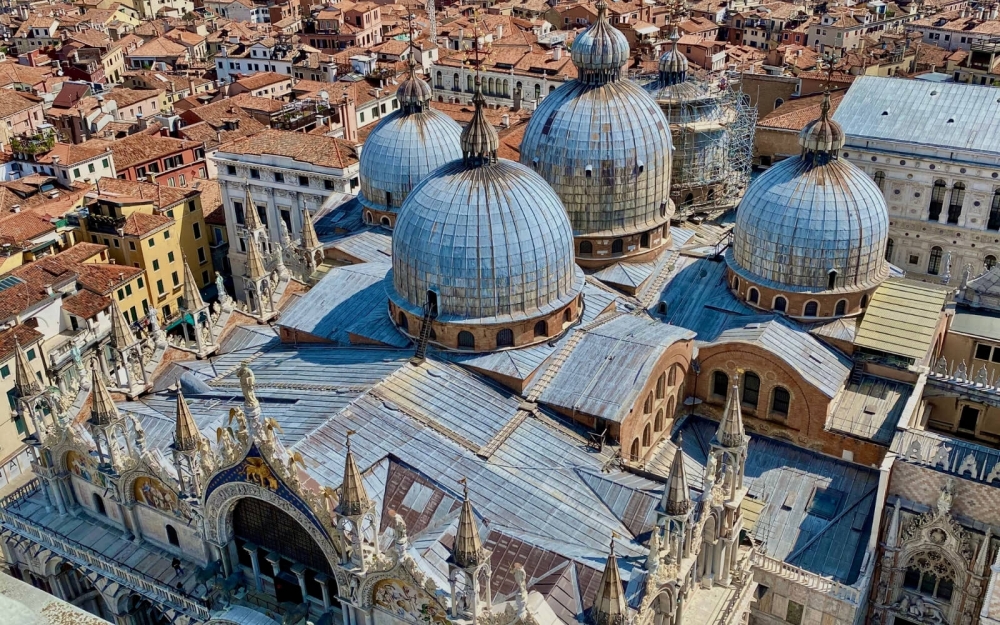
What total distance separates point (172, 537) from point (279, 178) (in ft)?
107

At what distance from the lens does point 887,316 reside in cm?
3553

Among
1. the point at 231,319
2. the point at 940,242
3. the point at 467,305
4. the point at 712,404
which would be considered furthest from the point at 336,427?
the point at 940,242

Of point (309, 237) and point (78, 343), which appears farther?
point (78, 343)

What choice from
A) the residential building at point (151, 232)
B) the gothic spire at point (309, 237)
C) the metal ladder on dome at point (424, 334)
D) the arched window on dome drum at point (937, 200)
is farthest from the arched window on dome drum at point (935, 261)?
the residential building at point (151, 232)

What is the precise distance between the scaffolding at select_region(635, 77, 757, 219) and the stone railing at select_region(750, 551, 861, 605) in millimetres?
20111

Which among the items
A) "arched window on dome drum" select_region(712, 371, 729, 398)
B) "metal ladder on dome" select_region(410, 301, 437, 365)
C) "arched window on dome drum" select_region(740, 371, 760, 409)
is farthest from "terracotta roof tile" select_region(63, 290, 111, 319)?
"arched window on dome drum" select_region(740, 371, 760, 409)

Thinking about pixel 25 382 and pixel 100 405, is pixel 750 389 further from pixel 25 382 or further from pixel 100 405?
pixel 25 382

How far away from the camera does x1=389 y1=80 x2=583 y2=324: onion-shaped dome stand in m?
32.3

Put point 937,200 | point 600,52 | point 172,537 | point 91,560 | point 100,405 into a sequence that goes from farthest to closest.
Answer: point 937,200
point 600,52
point 91,560
point 172,537
point 100,405

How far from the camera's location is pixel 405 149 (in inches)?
1789

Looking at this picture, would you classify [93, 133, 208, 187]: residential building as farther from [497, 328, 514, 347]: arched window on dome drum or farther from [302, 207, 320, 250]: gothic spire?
[497, 328, 514, 347]: arched window on dome drum

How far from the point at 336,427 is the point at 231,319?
43.1ft

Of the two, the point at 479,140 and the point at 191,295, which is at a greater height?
the point at 479,140


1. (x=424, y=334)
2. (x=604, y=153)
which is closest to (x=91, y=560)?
(x=424, y=334)
